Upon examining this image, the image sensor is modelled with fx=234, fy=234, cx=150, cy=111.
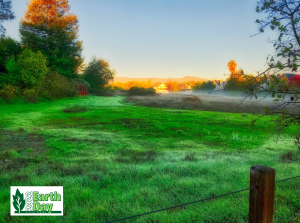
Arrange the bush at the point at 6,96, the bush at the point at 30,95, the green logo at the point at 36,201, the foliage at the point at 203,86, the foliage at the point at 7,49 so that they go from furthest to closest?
the foliage at the point at 203,86 < the foliage at the point at 7,49 < the bush at the point at 30,95 < the bush at the point at 6,96 < the green logo at the point at 36,201

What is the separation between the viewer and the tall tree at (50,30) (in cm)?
3219

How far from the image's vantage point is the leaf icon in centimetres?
357

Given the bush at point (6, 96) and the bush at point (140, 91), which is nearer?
the bush at point (6, 96)

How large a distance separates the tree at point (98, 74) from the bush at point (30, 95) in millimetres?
23609

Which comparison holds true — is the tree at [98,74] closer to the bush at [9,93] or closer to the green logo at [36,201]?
the bush at [9,93]

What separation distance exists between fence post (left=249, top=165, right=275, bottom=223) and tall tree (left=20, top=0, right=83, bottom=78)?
33.6 meters

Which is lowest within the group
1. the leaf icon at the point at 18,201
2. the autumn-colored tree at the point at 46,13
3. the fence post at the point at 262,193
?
the leaf icon at the point at 18,201

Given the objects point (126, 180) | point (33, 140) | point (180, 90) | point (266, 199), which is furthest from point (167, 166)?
point (180, 90)

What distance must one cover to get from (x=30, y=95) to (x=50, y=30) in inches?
503

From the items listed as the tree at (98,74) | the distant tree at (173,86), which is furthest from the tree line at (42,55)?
the distant tree at (173,86)

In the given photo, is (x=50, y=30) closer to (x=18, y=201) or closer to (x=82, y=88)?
(x=82, y=88)

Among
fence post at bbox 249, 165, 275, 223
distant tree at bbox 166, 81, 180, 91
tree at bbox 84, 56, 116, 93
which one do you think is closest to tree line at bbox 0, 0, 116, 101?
tree at bbox 84, 56, 116, 93

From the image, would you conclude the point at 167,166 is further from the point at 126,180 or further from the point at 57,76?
the point at 57,76

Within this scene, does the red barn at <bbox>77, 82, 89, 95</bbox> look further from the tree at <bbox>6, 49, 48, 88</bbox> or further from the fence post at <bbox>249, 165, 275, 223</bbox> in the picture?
the fence post at <bbox>249, 165, 275, 223</bbox>
